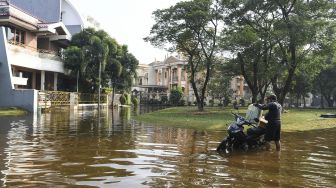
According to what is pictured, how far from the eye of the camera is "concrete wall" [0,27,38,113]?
29359mm

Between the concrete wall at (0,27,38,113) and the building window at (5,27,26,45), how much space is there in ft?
11.4

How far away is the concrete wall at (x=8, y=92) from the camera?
29.4m

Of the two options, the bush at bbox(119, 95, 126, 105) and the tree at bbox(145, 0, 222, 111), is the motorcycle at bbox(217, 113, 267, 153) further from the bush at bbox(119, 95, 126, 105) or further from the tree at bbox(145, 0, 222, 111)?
the bush at bbox(119, 95, 126, 105)

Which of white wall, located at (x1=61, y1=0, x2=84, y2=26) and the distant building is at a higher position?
white wall, located at (x1=61, y1=0, x2=84, y2=26)

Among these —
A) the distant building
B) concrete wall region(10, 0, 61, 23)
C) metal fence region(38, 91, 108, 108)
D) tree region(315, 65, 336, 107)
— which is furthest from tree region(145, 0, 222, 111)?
the distant building

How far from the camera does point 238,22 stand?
31.5 metres

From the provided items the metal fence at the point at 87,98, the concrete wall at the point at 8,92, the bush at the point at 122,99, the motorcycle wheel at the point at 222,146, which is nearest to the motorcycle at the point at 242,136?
the motorcycle wheel at the point at 222,146

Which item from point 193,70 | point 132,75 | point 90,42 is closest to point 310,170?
point 193,70

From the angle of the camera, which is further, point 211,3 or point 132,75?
point 132,75

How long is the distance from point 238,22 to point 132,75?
22632 mm

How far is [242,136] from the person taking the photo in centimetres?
1036

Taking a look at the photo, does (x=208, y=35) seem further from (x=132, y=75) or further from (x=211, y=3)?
(x=132, y=75)

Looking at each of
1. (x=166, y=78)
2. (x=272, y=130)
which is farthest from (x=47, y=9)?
(x=166, y=78)

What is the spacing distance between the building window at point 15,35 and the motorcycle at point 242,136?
27964 mm
